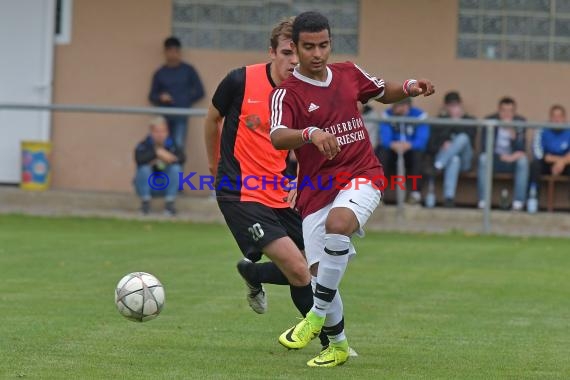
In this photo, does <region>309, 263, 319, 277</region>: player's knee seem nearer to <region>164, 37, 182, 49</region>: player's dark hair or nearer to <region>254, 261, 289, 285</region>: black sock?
<region>254, 261, 289, 285</region>: black sock

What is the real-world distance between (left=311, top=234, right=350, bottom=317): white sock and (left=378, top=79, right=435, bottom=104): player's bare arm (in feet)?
3.49

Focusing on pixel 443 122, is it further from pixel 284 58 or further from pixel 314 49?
pixel 314 49

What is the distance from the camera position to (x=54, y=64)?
18.8 meters

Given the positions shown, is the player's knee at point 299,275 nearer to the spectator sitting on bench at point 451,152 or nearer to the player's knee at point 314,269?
the player's knee at point 314,269

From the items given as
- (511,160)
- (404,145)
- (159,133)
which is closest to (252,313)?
(404,145)

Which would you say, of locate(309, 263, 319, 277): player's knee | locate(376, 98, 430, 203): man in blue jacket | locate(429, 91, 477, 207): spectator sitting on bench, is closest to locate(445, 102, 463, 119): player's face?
locate(429, 91, 477, 207): spectator sitting on bench

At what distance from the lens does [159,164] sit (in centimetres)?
1705

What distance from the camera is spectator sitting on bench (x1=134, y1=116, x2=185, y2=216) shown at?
55.8 ft

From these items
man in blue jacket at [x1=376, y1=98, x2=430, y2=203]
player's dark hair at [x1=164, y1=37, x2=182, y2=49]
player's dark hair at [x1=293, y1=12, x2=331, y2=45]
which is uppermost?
player's dark hair at [x1=164, y1=37, x2=182, y2=49]

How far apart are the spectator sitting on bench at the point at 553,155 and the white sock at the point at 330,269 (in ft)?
33.2

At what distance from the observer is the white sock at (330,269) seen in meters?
7.16

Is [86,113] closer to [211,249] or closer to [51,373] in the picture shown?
[211,249]

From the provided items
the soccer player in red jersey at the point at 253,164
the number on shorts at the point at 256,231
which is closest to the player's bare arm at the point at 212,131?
the soccer player in red jersey at the point at 253,164

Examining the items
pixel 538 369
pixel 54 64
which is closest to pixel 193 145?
pixel 54 64
